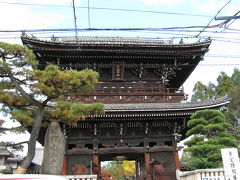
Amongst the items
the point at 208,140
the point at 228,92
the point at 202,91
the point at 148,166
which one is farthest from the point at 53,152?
the point at 202,91

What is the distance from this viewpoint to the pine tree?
898 centimetres

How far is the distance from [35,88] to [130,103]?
6465 millimetres

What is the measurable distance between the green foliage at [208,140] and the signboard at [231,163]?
1062mm

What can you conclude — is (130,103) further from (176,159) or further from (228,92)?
(228,92)

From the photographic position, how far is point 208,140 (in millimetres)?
11078

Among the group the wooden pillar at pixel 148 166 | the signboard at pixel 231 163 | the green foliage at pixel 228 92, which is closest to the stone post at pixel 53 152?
the wooden pillar at pixel 148 166

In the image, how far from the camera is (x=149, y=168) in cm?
1334

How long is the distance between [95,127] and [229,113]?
81.9ft

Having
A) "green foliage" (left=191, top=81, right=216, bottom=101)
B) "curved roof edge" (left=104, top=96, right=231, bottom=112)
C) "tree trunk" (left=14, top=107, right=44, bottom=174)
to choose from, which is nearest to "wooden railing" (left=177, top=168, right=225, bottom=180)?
"curved roof edge" (left=104, top=96, right=231, bottom=112)

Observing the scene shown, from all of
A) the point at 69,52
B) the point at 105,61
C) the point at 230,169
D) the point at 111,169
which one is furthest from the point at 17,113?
the point at 111,169

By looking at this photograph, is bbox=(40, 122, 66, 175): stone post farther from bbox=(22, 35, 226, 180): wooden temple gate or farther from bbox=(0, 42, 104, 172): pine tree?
bbox=(22, 35, 226, 180): wooden temple gate

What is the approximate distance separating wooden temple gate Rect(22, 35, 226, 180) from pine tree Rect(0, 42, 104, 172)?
3366 millimetres

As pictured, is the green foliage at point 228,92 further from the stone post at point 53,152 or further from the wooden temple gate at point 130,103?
the stone post at point 53,152

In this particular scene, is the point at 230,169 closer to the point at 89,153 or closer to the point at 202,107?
the point at 202,107
